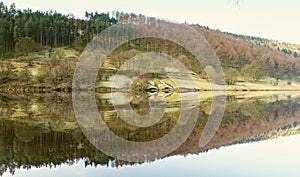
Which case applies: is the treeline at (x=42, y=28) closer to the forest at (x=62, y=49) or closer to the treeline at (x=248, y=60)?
the forest at (x=62, y=49)

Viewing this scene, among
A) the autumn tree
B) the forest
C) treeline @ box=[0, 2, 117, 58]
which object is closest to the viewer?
the forest

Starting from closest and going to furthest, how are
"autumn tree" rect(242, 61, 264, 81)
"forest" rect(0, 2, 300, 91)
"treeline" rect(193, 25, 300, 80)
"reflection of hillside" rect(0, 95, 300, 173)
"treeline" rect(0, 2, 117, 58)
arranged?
"reflection of hillside" rect(0, 95, 300, 173), "forest" rect(0, 2, 300, 91), "treeline" rect(0, 2, 117, 58), "autumn tree" rect(242, 61, 264, 81), "treeline" rect(193, 25, 300, 80)

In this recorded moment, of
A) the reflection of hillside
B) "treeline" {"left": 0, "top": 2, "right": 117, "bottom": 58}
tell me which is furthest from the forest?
the reflection of hillside

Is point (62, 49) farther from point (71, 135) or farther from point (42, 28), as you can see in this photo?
point (71, 135)

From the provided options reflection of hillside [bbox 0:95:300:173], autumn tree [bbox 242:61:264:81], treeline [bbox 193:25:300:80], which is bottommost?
reflection of hillside [bbox 0:95:300:173]

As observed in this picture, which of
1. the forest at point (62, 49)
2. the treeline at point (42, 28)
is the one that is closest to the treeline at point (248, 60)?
the forest at point (62, 49)

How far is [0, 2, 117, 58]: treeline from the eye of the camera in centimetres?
9138

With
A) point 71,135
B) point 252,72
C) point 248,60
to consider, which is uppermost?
point 248,60

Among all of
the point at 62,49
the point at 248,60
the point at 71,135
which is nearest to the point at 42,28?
the point at 62,49

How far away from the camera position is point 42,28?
97.2 metres

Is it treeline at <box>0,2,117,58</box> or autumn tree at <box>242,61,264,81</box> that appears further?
autumn tree at <box>242,61,264,81</box>

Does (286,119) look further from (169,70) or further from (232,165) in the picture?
(169,70)

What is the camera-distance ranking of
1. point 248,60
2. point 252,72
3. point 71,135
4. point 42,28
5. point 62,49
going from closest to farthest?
→ 1. point 71,135
2. point 62,49
3. point 42,28
4. point 252,72
5. point 248,60

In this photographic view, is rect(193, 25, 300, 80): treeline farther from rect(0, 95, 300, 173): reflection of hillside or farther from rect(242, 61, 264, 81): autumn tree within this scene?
rect(0, 95, 300, 173): reflection of hillside
